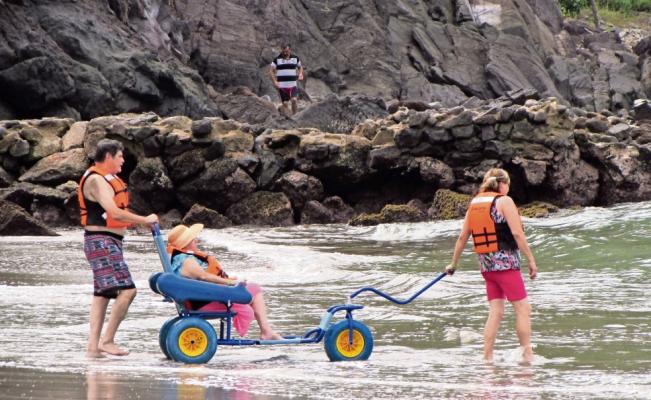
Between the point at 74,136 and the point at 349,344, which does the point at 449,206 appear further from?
the point at 349,344

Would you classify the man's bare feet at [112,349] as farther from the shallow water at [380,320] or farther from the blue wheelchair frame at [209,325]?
the blue wheelchair frame at [209,325]

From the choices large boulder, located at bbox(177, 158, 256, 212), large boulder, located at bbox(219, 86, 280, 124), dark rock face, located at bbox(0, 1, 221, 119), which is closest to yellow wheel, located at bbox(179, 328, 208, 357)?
large boulder, located at bbox(177, 158, 256, 212)

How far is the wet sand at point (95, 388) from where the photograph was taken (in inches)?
279

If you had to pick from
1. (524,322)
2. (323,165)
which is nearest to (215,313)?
(524,322)

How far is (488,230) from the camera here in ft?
30.6

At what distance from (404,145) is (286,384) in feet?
66.7

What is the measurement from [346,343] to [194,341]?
114cm

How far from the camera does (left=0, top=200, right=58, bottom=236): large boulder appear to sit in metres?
20.9

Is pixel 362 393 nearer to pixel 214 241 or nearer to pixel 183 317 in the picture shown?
pixel 183 317

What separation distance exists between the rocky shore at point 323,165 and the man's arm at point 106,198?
15633 mm

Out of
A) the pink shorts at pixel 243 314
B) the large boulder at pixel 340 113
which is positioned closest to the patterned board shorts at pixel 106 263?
the pink shorts at pixel 243 314

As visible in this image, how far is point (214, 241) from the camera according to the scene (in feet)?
71.8

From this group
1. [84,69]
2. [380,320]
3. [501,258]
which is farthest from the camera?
[84,69]

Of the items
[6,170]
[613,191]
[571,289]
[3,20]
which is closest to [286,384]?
[571,289]
